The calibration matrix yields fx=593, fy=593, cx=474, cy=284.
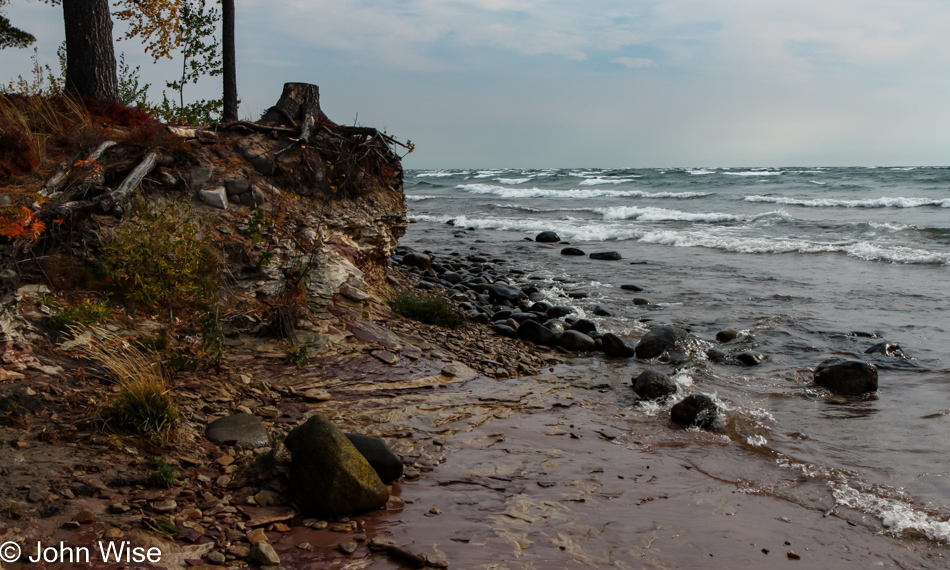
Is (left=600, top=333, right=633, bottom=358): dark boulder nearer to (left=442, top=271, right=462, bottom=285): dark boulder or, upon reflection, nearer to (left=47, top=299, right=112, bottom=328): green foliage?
(left=442, top=271, right=462, bottom=285): dark boulder

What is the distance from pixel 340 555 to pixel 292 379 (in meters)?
2.77

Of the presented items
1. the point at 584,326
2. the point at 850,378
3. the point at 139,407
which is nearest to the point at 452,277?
the point at 584,326

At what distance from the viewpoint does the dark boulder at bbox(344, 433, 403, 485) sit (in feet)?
15.3

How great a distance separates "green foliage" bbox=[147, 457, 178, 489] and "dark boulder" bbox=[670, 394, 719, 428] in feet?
16.7

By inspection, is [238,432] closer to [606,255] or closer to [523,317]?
[523,317]

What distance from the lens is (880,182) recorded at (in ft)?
132

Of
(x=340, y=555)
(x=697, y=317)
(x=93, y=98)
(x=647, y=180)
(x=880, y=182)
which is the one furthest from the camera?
(x=647, y=180)

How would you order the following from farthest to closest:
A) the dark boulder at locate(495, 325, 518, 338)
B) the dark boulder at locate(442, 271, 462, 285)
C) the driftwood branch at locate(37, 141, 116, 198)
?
the dark boulder at locate(442, 271, 462, 285), the dark boulder at locate(495, 325, 518, 338), the driftwood branch at locate(37, 141, 116, 198)

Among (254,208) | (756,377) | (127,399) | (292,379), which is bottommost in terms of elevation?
(756,377)

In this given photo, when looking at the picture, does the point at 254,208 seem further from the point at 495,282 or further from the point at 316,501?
the point at 495,282

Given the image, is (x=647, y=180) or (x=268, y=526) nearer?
(x=268, y=526)

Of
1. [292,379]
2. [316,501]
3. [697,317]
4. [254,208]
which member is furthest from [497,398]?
[697,317]

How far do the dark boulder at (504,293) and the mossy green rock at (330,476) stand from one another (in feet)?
26.7

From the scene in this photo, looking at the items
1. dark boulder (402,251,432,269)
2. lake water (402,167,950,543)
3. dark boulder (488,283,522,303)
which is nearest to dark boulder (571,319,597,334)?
lake water (402,167,950,543)
